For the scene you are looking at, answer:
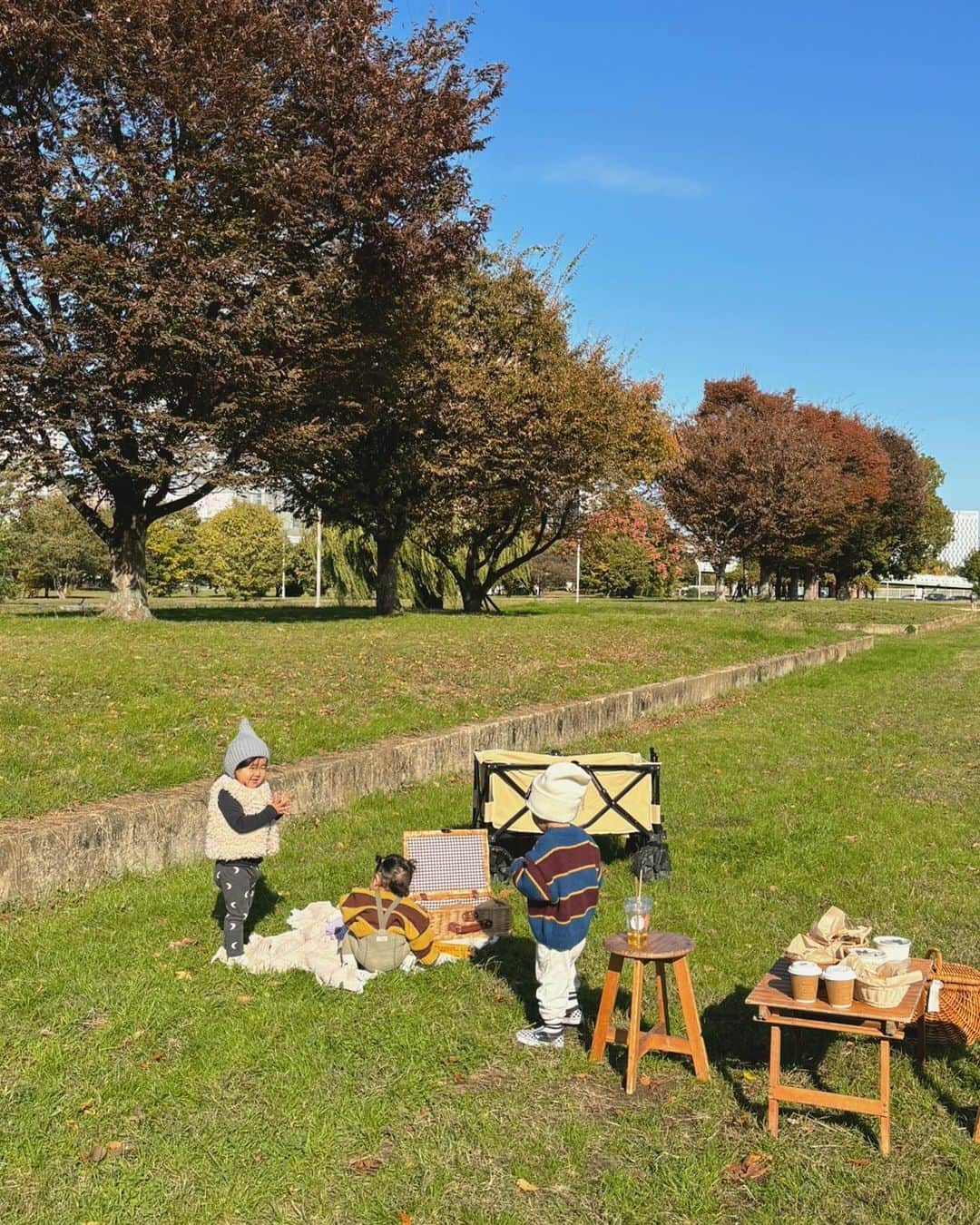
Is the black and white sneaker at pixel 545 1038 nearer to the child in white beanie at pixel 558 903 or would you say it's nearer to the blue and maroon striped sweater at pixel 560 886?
the child in white beanie at pixel 558 903

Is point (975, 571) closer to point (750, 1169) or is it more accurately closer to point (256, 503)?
point (256, 503)

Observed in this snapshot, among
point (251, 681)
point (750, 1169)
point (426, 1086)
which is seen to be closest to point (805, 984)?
point (750, 1169)

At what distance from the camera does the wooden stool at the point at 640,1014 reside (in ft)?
14.9

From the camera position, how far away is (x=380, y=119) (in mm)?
20547

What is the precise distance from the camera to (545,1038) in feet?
16.2

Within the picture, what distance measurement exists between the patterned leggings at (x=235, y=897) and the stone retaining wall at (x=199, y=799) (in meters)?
1.48

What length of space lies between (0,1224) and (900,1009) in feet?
11.1

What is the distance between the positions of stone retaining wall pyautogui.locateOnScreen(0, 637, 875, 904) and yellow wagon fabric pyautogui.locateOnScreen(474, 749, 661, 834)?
6.56ft

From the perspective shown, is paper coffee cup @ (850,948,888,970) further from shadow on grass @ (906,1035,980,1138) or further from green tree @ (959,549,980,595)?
green tree @ (959,549,980,595)

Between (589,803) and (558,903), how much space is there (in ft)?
10.3

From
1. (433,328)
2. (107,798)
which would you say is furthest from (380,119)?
(107,798)

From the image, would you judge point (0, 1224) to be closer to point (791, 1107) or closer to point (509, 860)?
point (791, 1107)

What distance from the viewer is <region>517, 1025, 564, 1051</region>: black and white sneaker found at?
4.91m

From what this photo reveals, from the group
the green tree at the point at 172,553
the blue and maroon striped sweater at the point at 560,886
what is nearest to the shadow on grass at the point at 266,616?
the blue and maroon striped sweater at the point at 560,886
